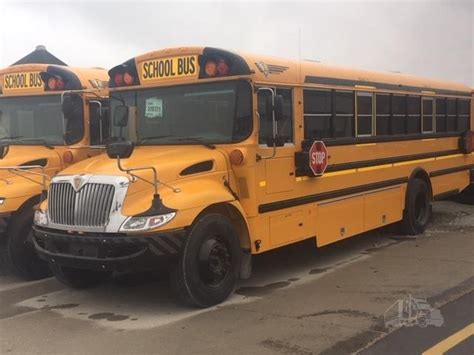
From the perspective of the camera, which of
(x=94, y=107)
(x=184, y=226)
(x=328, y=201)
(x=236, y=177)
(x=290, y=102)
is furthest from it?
(x=94, y=107)

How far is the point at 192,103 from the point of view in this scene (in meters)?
6.27

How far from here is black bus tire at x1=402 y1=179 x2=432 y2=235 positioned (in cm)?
916

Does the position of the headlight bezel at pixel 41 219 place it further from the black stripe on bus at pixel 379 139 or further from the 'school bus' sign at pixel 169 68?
the black stripe on bus at pixel 379 139

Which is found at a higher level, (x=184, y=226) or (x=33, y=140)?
(x=33, y=140)

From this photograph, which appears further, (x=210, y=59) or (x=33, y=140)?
(x=33, y=140)

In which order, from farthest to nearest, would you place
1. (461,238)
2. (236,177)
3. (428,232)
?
(428,232) < (461,238) < (236,177)

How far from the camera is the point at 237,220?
606 centimetres

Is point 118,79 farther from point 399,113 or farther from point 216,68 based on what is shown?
point 399,113

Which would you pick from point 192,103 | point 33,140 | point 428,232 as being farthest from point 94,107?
point 428,232

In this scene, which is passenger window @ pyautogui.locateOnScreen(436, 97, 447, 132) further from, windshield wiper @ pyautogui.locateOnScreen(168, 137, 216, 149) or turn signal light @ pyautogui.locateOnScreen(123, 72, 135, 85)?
turn signal light @ pyautogui.locateOnScreen(123, 72, 135, 85)

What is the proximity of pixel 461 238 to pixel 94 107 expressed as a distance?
19.2ft

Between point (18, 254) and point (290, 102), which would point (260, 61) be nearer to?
point (290, 102)
